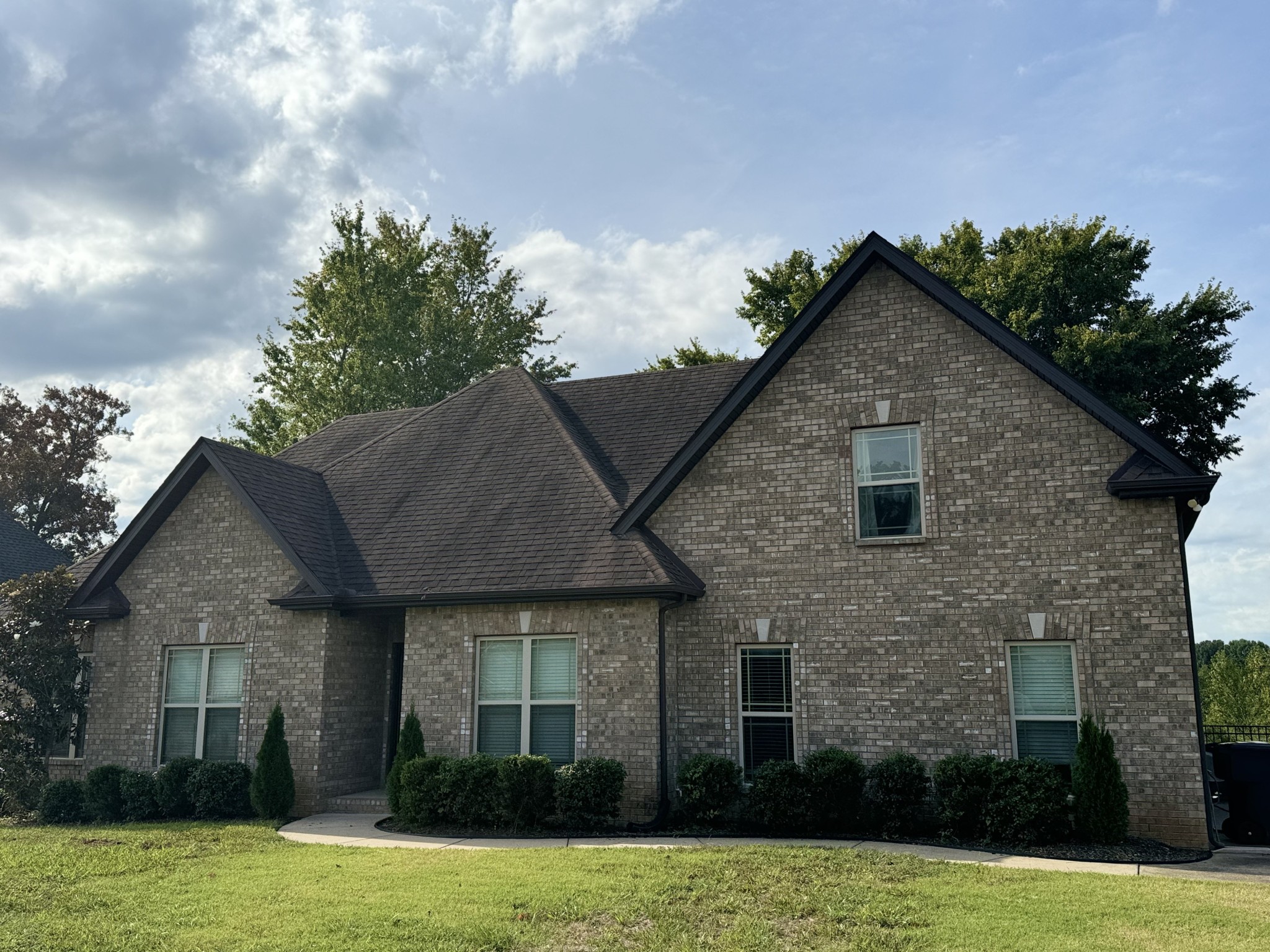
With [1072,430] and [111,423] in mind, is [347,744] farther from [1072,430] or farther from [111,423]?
[111,423]

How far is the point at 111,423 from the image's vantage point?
43.1 m

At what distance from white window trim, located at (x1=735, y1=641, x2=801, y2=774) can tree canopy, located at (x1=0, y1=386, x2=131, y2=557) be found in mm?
34450

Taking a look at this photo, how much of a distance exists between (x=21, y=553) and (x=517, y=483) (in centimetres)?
1652

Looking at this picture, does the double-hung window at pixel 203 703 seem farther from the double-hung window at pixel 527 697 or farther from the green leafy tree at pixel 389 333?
the green leafy tree at pixel 389 333

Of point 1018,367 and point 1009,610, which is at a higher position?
point 1018,367

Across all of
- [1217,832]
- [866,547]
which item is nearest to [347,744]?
[866,547]

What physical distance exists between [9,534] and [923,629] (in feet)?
80.5

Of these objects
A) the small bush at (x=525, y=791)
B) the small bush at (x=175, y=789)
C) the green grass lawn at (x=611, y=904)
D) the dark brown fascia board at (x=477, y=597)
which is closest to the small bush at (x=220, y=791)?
the small bush at (x=175, y=789)

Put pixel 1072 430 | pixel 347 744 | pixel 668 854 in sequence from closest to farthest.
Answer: pixel 668 854 < pixel 1072 430 < pixel 347 744

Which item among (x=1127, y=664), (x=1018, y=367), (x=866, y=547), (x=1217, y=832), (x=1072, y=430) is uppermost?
(x=1018, y=367)

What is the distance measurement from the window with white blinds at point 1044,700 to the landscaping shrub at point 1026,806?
37.0 inches

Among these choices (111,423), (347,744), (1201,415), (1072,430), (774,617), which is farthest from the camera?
Answer: (111,423)

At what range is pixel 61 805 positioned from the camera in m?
16.0

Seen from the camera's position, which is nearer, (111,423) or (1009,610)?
(1009,610)
